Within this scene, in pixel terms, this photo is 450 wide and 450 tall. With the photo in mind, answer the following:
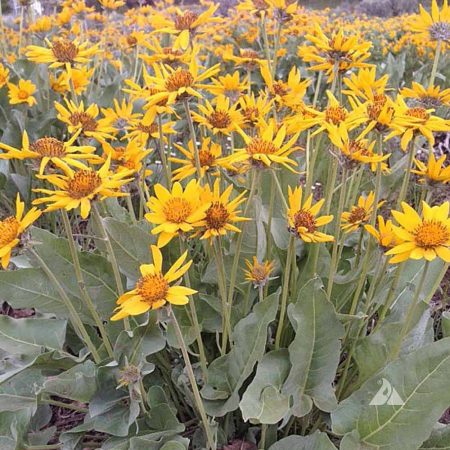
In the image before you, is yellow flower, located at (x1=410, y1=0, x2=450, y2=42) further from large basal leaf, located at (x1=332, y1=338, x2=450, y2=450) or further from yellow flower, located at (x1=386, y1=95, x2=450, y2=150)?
large basal leaf, located at (x1=332, y1=338, x2=450, y2=450)

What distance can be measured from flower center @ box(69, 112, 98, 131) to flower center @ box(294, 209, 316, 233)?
0.70 meters

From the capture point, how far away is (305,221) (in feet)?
4.31

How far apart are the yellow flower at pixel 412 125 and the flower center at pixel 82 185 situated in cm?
64

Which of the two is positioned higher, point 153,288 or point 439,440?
point 153,288

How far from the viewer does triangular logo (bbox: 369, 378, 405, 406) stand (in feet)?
3.84

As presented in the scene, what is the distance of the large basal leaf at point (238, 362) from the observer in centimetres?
135

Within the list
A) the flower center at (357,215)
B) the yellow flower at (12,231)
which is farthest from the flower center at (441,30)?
the yellow flower at (12,231)

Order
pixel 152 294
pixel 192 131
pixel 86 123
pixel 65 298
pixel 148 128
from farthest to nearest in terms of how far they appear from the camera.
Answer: pixel 148 128, pixel 86 123, pixel 192 131, pixel 65 298, pixel 152 294

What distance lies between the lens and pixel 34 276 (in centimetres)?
160

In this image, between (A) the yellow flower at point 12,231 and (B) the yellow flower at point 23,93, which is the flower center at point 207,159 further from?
(B) the yellow flower at point 23,93

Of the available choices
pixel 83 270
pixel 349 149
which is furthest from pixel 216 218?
pixel 83 270

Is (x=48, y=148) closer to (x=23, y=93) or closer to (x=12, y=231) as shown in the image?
(x=12, y=231)

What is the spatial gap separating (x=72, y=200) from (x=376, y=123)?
0.68m

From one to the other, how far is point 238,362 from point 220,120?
0.66 meters
